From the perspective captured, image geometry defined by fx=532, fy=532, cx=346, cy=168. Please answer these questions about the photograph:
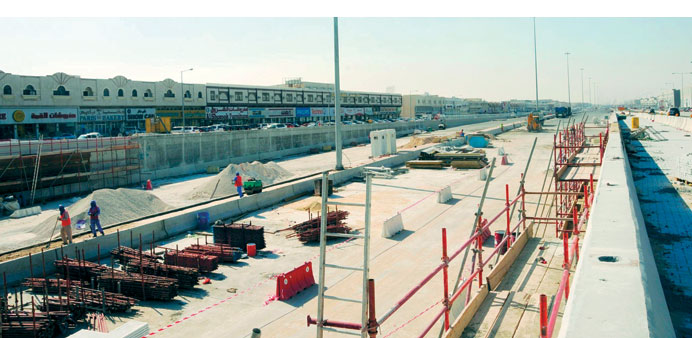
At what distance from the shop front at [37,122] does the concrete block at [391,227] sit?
37893 millimetres

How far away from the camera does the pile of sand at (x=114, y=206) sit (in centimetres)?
2155

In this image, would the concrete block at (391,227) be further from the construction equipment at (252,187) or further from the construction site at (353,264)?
the construction equipment at (252,187)

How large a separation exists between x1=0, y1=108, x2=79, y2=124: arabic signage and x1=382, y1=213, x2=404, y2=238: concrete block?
4074 cm

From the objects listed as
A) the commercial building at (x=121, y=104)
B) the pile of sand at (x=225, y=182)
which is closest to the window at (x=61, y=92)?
the commercial building at (x=121, y=104)

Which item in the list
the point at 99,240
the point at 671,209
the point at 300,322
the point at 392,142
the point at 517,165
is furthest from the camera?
the point at 392,142

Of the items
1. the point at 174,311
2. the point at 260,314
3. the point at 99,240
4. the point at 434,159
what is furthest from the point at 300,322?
the point at 434,159

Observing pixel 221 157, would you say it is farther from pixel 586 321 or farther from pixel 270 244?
pixel 586 321

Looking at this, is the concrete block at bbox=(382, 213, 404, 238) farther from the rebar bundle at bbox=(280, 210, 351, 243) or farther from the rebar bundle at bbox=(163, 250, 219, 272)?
the rebar bundle at bbox=(163, 250, 219, 272)

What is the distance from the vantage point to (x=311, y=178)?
31.9 meters

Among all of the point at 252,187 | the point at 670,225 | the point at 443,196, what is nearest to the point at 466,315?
the point at 670,225

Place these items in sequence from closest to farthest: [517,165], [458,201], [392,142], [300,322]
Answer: [300,322] < [458,201] < [517,165] < [392,142]

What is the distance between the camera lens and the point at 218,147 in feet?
156

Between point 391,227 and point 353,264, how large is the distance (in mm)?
3987

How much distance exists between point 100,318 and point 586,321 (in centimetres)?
1161
